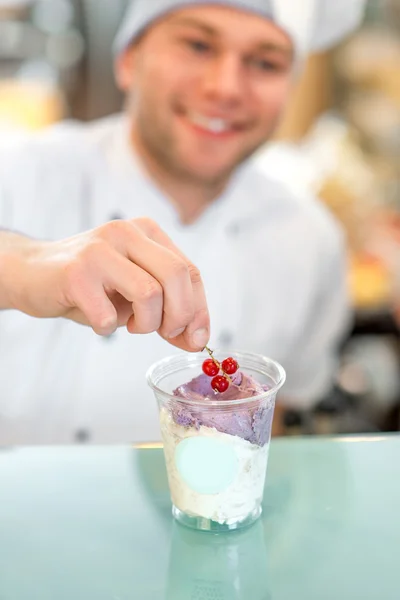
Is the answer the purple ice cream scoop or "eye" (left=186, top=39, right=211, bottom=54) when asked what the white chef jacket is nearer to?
"eye" (left=186, top=39, right=211, bottom=54)

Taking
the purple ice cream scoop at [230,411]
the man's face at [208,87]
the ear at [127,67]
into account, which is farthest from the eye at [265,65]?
the purple ice cream scoop at [230,411]

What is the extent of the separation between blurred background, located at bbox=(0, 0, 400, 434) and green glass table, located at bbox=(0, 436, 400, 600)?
3.51ft

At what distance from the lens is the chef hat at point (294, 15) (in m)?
1.51

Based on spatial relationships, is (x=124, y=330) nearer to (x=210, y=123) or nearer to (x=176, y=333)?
(x=210, y=123)

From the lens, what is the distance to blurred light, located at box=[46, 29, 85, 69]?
3654mm

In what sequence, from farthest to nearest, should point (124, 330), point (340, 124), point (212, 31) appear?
point (340, 124)
point (124, 330)
point (212, 31)

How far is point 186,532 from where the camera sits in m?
0.79

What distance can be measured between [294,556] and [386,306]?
75.9 inches

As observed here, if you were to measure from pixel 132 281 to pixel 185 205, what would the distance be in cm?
103

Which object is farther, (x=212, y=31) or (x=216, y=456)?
(x=212, y=31)

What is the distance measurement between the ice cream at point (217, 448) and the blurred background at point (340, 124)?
118cm

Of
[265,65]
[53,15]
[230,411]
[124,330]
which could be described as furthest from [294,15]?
[53,15]

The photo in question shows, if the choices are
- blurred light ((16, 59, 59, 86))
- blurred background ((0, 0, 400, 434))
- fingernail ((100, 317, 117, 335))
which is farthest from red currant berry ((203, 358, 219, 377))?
blurred light ((16, 59, 59, 86))

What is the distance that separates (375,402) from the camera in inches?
99.2
